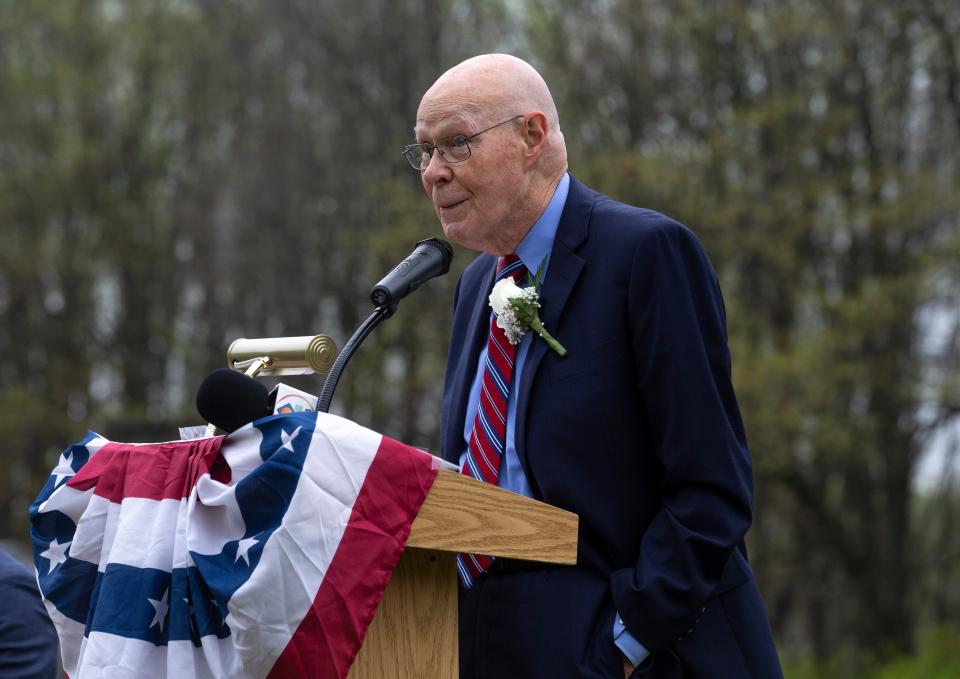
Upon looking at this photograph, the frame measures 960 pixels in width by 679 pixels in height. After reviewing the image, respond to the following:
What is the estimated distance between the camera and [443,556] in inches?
100

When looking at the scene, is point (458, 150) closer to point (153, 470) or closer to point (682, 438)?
point (682, 438)

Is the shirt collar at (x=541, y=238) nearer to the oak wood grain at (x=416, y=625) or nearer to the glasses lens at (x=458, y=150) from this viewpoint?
the glasses lens at (x=458, y=150)

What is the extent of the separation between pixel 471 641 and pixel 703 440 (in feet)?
2.10

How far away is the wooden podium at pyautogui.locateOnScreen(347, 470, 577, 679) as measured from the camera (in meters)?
2.35

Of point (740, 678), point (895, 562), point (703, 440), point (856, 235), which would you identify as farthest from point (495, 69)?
point (895, 562)

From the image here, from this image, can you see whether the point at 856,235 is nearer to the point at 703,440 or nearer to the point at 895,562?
the point at 895,562

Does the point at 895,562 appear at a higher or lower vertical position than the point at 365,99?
lower

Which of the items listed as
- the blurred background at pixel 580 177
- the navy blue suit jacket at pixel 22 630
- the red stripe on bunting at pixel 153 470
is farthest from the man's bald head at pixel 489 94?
the blurred background at pixel 580 177

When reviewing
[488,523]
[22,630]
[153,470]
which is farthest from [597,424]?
[22,630]

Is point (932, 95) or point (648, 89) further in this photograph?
point (648, 89)

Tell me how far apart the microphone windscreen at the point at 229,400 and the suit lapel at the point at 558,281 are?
1.99 ft

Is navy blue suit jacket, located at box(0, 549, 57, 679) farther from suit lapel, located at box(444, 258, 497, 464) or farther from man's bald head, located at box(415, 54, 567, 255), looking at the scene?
man's bald head, located at box(415, 54, 567, 255)

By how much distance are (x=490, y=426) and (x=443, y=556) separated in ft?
1.28

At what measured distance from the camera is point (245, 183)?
59.5ft
